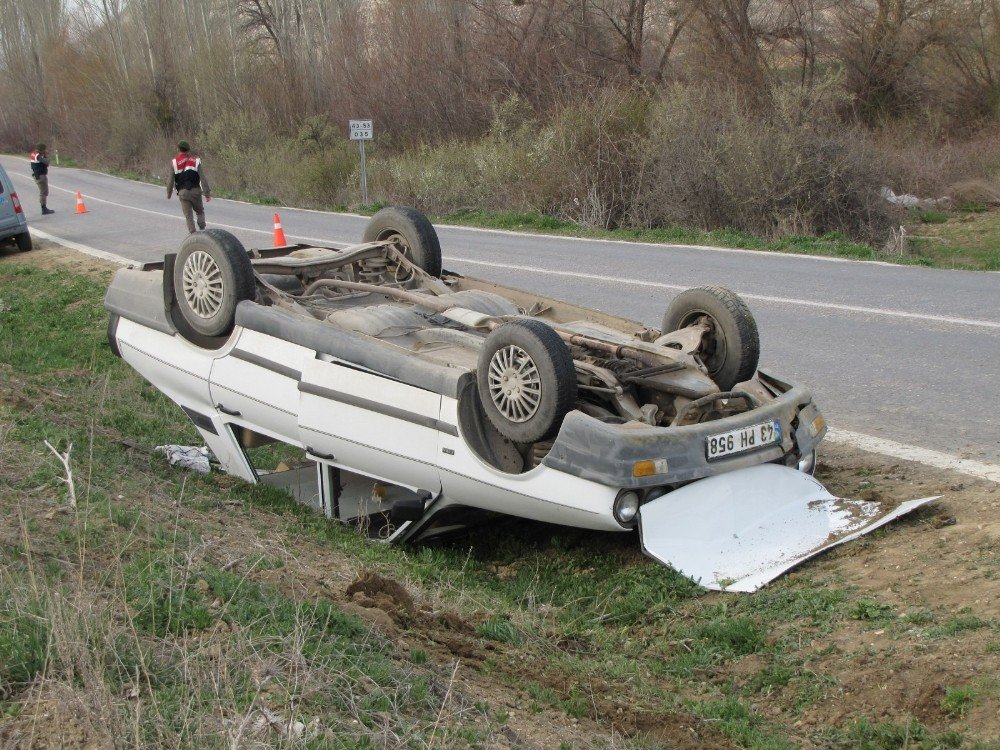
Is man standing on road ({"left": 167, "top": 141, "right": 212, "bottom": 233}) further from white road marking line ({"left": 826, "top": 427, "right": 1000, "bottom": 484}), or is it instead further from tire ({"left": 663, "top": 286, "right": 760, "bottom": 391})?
white road marking line ({"left": 826, "top": 427, "right": 1000, "bottom": 484})

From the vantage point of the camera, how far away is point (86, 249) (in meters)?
17.8

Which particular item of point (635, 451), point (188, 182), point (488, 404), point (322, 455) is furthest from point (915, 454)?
point (188, 182)

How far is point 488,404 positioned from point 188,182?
44.3 ft

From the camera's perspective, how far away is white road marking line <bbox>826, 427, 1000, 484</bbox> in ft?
18.7

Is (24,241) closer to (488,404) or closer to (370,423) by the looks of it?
(370,423)

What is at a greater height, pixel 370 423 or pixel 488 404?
pixel 488 404

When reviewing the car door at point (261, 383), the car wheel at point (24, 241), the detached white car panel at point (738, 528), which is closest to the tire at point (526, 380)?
the detached white car panel at point (738, 528)

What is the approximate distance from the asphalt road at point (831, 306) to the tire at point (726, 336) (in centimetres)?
128

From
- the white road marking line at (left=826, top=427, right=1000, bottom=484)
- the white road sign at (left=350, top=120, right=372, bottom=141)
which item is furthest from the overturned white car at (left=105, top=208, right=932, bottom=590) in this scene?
the white road sign at (left=350, top=120, right=372, bottom=141)

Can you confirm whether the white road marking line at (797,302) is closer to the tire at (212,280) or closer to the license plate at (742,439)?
the license plate at (742,439)

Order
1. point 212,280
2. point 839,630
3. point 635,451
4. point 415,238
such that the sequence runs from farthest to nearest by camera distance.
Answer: point 415,238, point 212,280, point 635,451, point 839,630

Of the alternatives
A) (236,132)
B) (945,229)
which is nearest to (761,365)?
(945,229)

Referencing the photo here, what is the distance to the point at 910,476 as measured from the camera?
5.88 m

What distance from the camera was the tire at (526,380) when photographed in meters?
5.06
